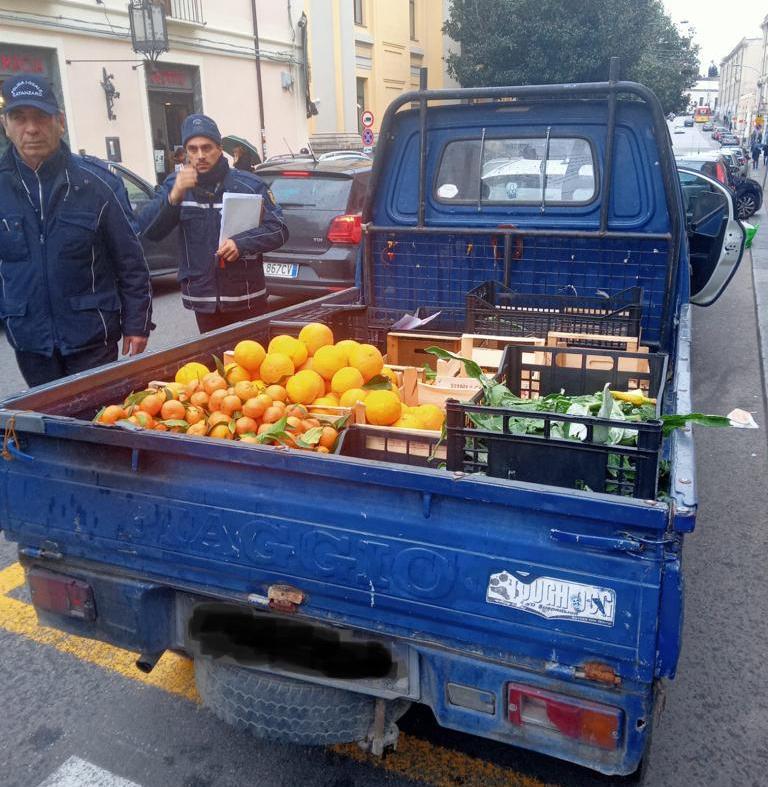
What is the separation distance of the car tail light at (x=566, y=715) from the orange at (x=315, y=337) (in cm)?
174

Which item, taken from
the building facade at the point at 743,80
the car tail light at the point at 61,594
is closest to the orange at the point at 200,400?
the car tail light at the point at 61,594

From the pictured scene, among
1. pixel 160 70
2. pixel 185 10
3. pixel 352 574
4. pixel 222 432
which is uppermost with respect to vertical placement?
pixel 185 10

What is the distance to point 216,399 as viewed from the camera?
276 cm

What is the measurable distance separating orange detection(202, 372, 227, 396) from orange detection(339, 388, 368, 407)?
441 millimetres

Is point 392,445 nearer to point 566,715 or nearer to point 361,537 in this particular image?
point 361,537

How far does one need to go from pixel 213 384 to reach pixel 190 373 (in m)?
0.29

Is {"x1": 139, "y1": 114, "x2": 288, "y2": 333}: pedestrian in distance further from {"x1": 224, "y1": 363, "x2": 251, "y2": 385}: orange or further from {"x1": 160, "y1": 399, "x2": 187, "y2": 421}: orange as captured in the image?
{"x1": 160, "y1": 399, "x2": 187, "y2": 421}: orange

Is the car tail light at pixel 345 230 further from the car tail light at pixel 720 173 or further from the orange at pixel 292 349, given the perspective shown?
the car tail light at pixel 720 173

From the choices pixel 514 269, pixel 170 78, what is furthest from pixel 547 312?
pixel 170 78

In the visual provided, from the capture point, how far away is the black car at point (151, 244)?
1002cm

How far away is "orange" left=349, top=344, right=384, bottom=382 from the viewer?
3.07 meters

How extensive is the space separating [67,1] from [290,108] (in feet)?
28.8

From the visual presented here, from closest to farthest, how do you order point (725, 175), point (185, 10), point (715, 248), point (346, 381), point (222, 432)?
point (222, 432)
point (346, 381)
point (715, 248)
point (725, 175)
point (185, 10)

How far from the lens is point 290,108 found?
925 inches
